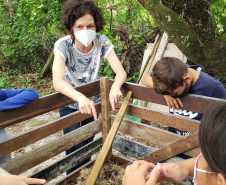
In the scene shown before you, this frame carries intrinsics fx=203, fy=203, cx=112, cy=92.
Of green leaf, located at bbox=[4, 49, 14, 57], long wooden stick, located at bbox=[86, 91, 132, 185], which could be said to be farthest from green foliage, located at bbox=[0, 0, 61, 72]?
long wooden stick, located at bbox=[86, 91, 132, 185]

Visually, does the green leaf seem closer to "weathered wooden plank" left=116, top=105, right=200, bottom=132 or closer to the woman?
the woman

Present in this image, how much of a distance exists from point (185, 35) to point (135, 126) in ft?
4.36

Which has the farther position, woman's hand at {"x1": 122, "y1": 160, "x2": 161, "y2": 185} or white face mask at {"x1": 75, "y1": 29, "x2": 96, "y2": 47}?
white face mask at {"x1": 75, "y1": 29, "x2": 96, "y2": 47}

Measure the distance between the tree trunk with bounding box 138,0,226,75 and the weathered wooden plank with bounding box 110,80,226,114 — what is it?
1004 millimetres

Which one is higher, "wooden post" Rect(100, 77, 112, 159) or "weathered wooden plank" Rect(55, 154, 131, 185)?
"wooden post" Rect(100, 77, 112, 159)

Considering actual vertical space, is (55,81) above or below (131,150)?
above

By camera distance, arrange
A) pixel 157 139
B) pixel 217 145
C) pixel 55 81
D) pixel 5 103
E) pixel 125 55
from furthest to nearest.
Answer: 1. pixel 125 55
2. pixel 157 139
3. pixel 55 81
4. pixel 5 103
5. pixel 217 145

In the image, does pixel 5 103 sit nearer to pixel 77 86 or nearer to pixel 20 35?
pixel 77 86

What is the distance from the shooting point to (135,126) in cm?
244

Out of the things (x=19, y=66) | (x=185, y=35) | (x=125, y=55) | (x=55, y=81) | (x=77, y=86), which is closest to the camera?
(x=55, y=81)

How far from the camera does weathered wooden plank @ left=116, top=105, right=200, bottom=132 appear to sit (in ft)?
6.25

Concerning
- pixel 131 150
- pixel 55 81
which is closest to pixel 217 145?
pixel 55 81

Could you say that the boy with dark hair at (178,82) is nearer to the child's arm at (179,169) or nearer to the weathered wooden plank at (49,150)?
the child's arm at (179,169)

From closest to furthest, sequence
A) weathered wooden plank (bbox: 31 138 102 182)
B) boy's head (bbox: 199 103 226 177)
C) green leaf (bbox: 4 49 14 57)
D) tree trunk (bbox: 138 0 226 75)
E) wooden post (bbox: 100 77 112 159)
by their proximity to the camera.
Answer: boy's head (bbox: 199 103 226 177) → weathered wooden plank (bbox: 31 138 102 182) → wooden post (bbox: 100 77 112 159) → tree trunk (bbox: 138 0 226 75) → green leaf (bbox: 4 49 14 57)
